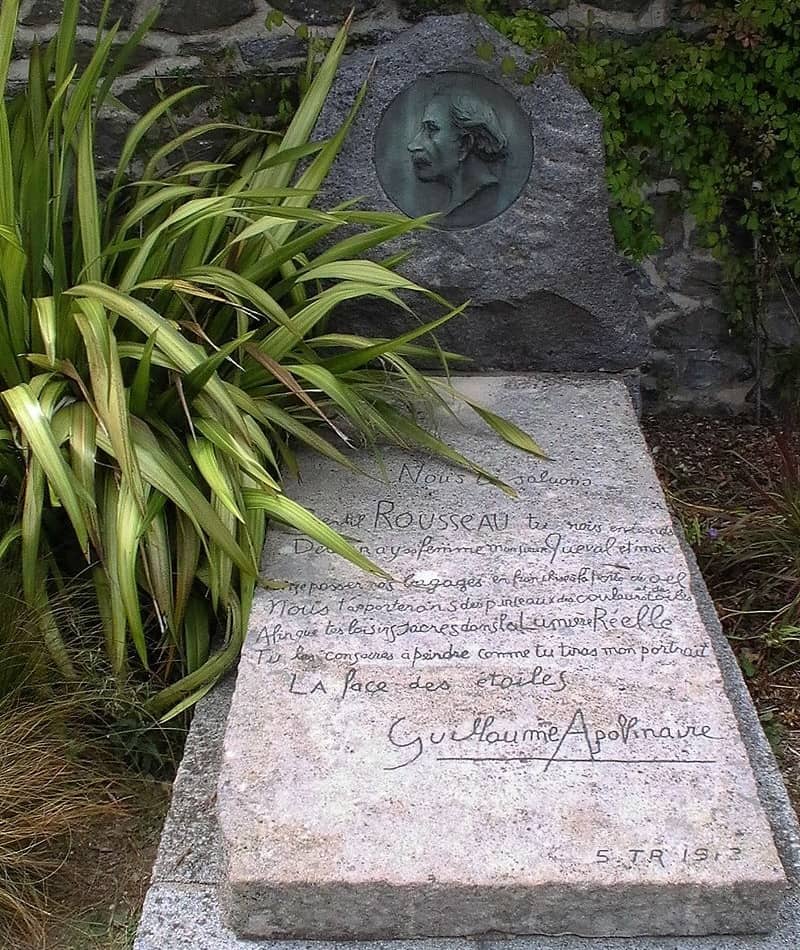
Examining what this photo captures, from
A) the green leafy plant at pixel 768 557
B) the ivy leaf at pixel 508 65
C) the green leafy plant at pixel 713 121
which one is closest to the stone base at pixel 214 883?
the green leafy plant at pixel 768 557

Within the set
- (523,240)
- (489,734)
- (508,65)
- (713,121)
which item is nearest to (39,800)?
(489,734)

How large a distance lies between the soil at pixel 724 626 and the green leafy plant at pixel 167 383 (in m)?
0.27

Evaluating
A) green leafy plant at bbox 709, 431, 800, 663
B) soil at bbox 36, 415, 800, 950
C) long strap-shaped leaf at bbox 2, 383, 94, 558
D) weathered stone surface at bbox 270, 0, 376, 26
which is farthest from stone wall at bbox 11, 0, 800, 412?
long strap-shaped leaf at bbox 2, 383, 94, 558

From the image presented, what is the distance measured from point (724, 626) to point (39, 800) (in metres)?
1.63

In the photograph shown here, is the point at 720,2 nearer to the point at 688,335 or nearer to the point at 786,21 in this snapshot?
the point at 786,21

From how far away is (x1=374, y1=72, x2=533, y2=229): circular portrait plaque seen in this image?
2.74 metres

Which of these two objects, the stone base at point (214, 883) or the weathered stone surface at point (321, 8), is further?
the weathered stone surface at point (321, 8)

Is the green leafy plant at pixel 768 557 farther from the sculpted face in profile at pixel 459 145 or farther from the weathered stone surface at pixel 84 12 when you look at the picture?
the weathered stone surface at pixel 84 12

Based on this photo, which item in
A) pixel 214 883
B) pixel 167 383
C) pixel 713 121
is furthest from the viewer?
pixel 713 121

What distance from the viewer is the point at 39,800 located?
6.22ft

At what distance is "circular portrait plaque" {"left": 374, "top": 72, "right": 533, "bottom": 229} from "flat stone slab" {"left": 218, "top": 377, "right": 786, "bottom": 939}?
859 millimetres

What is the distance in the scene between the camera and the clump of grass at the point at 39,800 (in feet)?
5.85

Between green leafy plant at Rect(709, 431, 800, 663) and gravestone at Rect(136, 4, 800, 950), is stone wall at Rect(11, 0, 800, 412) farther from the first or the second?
green leafy plant at Rect(709, 431, 800, 663)

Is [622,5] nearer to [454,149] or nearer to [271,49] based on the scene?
[454,149]
